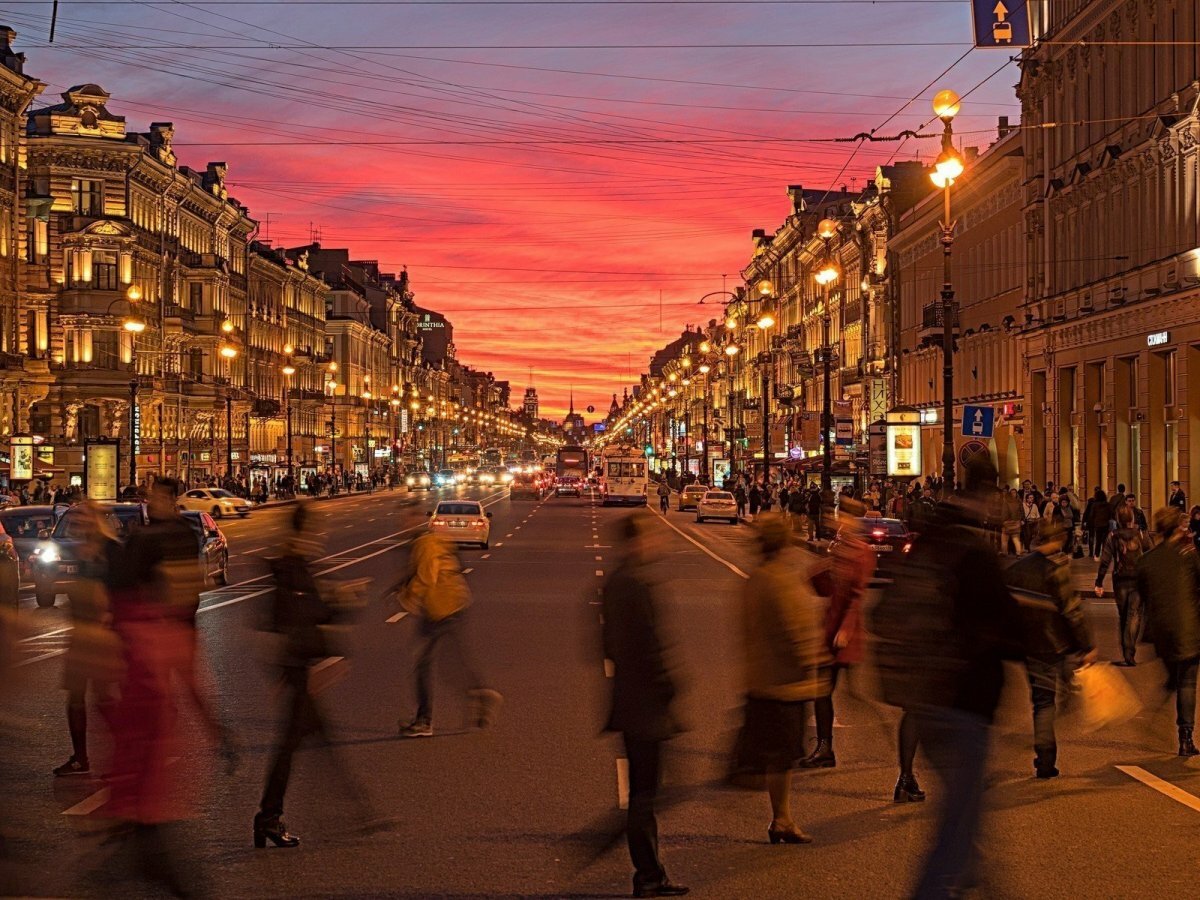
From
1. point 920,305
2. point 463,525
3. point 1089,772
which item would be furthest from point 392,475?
point 1089,772

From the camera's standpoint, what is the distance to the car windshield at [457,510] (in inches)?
1784

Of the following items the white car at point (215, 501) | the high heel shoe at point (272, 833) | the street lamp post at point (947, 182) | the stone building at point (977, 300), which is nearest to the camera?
the high heel shoe at point (272, 833)

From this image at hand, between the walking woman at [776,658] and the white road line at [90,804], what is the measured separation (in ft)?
13.1

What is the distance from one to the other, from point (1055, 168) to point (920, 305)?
24157mm

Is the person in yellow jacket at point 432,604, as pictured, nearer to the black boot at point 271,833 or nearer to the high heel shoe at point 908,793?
the high heel shoe at point 908,793

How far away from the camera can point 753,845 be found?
918cm

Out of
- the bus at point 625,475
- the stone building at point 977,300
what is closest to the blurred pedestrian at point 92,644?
the stone building at point 977,300

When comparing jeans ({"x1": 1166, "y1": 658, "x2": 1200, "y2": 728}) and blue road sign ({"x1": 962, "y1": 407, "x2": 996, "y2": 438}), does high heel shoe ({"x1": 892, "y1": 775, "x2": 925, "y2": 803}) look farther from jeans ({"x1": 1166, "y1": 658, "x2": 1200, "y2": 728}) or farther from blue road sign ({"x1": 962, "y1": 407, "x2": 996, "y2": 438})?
blue road sign ({"x1": 962, "y1": 407, "x2": 996, "y2": 438})

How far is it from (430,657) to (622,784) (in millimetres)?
2964

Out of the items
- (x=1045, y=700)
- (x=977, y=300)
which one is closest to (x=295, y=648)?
(x=1045, y=700)

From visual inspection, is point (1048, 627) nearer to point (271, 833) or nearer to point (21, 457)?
point (271, 833)

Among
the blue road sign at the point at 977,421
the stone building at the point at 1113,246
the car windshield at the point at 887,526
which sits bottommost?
the car windshield at the point at 887,526

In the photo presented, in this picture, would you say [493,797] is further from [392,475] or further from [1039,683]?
[392,475]

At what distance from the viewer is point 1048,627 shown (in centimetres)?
980
